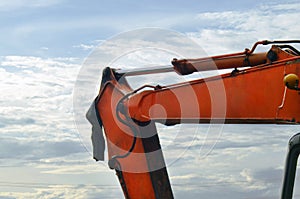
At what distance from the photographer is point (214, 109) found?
7141 millimetres

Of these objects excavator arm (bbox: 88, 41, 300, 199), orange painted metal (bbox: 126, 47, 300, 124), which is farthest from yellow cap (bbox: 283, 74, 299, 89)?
orange painted metal (bbox: 126, 47, 300, 124)

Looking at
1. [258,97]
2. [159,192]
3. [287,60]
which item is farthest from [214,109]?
[159,192]

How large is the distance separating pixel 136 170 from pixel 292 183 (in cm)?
398

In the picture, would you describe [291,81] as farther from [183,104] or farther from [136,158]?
[136,158]

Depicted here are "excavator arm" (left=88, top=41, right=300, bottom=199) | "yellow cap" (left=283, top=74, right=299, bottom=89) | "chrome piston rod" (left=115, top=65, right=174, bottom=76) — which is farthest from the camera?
"chrome piston rod" (left=115, top=65, right=174, bottom=76)

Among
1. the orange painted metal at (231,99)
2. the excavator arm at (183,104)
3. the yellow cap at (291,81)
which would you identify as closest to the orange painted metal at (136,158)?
the excavator arm at (183,104)

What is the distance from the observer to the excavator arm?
6.31 meters

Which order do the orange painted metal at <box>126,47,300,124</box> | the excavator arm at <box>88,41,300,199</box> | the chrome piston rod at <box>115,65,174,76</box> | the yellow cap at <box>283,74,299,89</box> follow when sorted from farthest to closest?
1. the chrome piston rod at <box>115,65,174,76</box>
2. the excavator arm at <box>88,41,300,199</box>
3. the orange painted metal at <box>126,47,300,124</box>
4. the yellow cap at <box>283,74,299,89</box>

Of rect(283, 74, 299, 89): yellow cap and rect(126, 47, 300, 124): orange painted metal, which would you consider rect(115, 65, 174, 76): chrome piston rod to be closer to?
rect(126, 47, 300, 124): orange painted metal

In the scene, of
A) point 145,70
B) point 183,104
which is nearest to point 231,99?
point 183,104

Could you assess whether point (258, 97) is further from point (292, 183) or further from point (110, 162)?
point (110, 162)

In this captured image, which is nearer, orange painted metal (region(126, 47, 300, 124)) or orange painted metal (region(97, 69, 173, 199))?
orange painted metal (region(126, 47, 300, 124))

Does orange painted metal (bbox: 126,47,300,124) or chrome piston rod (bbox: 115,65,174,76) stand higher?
chrome piston rod (bbox: 115,65,174,76)

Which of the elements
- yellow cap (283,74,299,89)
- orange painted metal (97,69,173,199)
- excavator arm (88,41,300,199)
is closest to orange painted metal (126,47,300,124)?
excavator arm (88,41,300,199)
